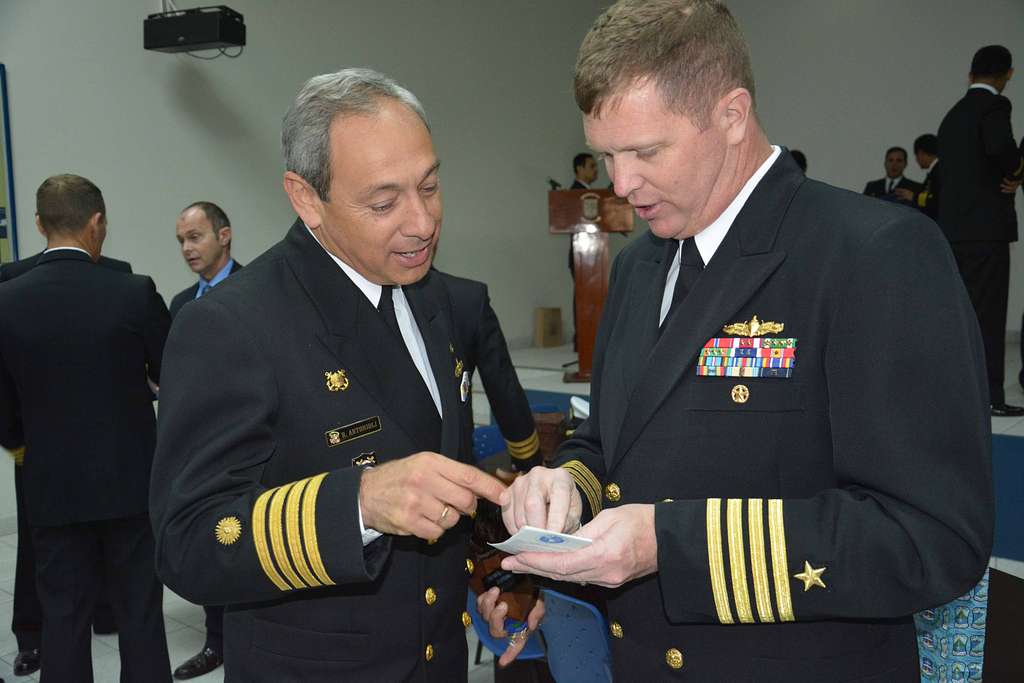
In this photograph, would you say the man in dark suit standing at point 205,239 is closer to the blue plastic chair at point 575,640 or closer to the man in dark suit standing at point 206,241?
the man in dark suit standing at point 206,241

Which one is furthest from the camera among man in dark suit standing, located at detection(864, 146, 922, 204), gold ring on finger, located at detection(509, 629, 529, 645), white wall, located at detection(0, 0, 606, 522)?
man in dark suit standing, located at detection(864, 146, 922, 204)

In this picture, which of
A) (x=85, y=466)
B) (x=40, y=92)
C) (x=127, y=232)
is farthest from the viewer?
(x=127, y=232)

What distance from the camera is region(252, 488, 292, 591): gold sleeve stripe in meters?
1.20

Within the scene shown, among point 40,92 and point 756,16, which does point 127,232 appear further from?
point 756,16

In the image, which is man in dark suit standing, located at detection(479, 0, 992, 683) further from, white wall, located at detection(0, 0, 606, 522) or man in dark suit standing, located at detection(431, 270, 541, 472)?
white wall, located at detection(0, 0, 606, 522)

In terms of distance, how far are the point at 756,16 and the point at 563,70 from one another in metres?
2.53

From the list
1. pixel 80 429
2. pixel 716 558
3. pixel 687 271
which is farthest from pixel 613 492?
pixel 80 429

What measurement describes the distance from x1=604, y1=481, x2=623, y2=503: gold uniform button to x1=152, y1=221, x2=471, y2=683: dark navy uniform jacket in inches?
12.3

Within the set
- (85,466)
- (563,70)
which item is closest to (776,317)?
(85,466)

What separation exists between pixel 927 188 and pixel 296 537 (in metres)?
7.45

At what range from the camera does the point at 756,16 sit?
34.2 feet

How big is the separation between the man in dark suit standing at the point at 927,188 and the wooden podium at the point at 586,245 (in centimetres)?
254

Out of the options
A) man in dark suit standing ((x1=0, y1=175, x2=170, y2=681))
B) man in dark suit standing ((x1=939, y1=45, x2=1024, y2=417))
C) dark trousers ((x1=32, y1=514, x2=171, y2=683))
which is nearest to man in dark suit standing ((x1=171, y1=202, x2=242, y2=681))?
man in dark suit standing ((x1=0, y1=175, x2=170, y2=681))

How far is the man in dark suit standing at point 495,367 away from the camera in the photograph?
2.44m
